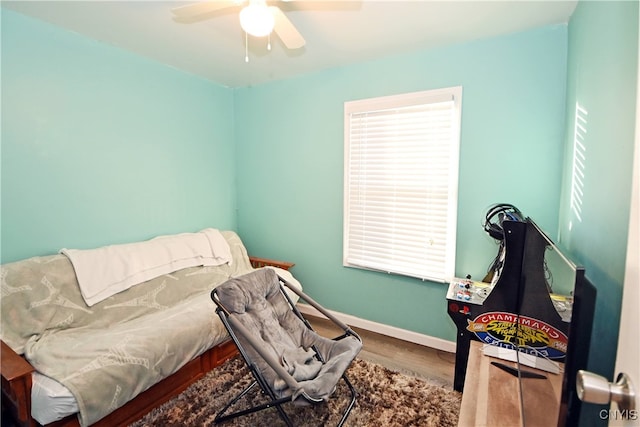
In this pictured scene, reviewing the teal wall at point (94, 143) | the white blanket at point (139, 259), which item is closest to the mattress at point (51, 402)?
the white blanket at point (139, 259)

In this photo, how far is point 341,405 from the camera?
5.98 ft

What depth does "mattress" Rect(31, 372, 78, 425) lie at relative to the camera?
132cm

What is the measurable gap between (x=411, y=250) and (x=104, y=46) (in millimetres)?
2935

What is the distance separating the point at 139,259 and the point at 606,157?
9.32ft

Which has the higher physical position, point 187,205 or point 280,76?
point 280,76

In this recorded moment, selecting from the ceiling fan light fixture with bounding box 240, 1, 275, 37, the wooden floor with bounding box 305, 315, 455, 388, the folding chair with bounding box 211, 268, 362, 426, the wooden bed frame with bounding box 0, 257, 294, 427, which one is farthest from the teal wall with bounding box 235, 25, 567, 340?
the ceiling fan light fixture with bounding box 240, 1, 275, 37

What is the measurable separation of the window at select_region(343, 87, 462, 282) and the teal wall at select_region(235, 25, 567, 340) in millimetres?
85

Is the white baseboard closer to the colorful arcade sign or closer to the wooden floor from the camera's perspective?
the wooden floor

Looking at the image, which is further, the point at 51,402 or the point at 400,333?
the point at 400,333

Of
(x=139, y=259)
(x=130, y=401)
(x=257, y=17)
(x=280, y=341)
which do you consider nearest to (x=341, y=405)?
(x=280, y=341)

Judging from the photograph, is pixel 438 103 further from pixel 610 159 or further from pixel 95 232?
pixel 95 232

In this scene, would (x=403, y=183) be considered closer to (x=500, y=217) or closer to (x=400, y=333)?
(x=500, y=217)

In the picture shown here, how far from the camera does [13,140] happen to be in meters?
1.84

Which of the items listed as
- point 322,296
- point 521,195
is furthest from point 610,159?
point 322,296
